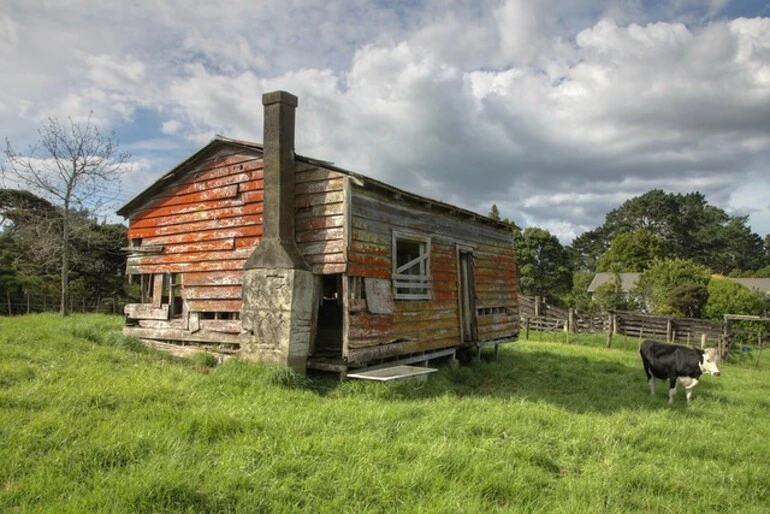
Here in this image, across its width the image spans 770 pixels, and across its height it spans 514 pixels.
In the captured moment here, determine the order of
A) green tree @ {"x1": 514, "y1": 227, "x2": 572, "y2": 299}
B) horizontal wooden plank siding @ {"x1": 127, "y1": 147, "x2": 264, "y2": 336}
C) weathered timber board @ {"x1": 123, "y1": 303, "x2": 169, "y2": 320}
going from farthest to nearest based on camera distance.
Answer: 1. green tree @ {"x1": 514, "y1": 227, "x2": 572, "y2": 299}
2. weathered timber board @ {"x1": 123, "y1": 303, "x2": 169, "y2": 320}
3. horizontal wooden plank siding @ {"x1": 127, "y1": 147, "x2": 264, "y2": 336}

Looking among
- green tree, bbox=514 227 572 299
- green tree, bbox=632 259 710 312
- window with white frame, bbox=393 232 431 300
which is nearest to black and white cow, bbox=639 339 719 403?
window with white frame, bbox=393 232 431 300

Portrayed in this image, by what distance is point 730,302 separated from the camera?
35438 mm

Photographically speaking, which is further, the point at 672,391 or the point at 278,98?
the point at 672,391

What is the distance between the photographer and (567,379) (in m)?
13.3

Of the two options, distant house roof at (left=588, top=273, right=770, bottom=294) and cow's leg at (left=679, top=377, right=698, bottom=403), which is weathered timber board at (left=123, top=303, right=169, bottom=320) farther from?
distant house roof at (left=588, top=273, right=770, bottom=294)

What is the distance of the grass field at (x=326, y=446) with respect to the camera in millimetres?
4645

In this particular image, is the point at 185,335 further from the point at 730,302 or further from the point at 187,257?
the point at 730,302

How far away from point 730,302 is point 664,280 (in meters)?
5.47

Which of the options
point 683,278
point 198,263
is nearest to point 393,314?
point 198,263

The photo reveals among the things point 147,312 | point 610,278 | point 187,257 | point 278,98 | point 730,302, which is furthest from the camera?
point 610,278

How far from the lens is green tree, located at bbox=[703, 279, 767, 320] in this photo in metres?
34.8

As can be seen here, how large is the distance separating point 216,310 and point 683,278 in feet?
130

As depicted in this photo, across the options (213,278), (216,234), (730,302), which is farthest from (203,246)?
(730,302)

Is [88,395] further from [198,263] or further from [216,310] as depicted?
[198,263]
